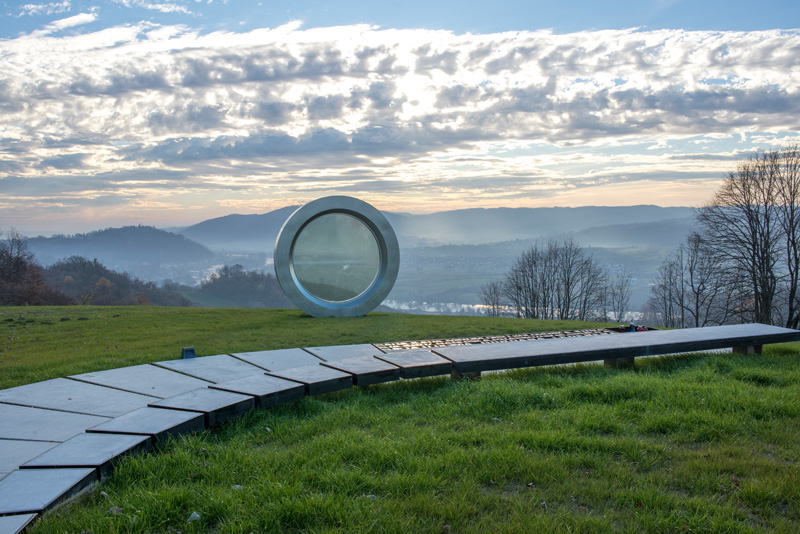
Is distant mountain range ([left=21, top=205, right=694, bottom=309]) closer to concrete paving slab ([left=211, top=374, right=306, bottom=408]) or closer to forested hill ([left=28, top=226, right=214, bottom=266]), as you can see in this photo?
forested hill ([left=28, top=226, right=214, bottom=266])

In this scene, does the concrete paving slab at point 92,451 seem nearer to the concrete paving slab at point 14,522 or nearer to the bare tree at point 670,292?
the concrete paving slab at point 14,522

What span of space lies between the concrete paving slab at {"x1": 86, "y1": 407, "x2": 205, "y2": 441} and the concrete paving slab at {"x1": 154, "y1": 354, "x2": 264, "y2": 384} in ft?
4.06

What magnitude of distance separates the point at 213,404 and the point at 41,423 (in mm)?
1346

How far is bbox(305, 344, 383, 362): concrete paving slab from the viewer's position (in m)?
6.45

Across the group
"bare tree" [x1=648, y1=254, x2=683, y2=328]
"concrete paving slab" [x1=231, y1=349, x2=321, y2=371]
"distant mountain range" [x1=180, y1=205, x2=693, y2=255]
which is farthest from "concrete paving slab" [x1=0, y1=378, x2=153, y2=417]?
"distant mountain range" [x1=180, y1=205, x2=693, y2=255]

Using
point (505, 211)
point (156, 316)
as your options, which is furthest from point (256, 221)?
point (156, 316)

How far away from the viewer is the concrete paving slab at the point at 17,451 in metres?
3.23

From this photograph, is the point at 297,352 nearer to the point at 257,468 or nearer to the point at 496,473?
the point at 257,468

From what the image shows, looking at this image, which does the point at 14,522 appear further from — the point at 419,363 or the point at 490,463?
the point at 419,363

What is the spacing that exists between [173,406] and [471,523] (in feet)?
8.73

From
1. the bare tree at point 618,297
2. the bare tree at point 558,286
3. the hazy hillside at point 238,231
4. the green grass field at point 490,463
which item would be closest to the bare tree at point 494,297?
the bare tree at point 558,286

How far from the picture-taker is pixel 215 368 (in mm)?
5871

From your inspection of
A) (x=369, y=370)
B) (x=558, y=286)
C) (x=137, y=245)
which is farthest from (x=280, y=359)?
(x=137, y=245)

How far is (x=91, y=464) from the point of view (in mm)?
3109
